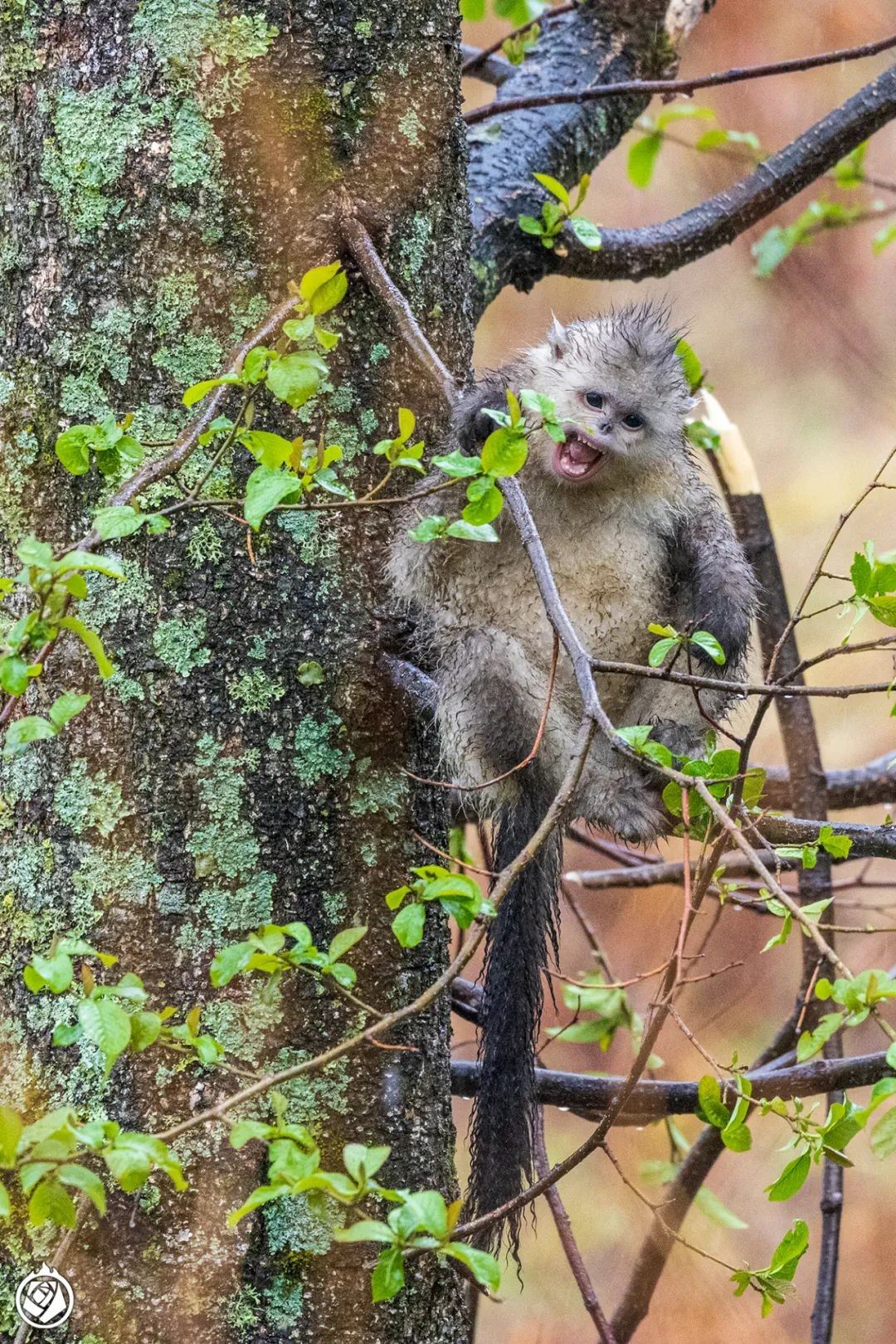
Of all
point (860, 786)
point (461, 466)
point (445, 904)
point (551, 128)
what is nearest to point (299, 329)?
point (461, 466)

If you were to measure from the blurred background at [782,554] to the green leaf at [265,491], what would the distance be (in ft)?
10.6

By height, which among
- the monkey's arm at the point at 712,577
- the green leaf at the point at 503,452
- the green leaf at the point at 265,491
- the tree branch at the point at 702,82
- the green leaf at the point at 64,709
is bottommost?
the green leaf at the point at 64,709

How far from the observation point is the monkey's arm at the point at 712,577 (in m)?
1.93

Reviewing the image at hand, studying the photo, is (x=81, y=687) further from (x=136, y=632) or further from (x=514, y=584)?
(x=514, y=584)

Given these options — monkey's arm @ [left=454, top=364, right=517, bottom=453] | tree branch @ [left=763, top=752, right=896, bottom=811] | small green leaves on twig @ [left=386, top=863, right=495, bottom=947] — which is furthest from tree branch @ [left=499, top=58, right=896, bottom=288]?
small green leaves on twig @ [left=386, top=863, right=495, bottom=947]

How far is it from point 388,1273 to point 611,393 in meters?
1.41

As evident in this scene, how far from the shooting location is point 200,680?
1.43 metres

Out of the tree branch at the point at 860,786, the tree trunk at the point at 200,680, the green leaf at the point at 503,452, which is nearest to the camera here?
the green leaf at the point at 503,452

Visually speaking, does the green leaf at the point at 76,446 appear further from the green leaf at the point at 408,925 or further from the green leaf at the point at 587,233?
the green leaf at the point at 587,233

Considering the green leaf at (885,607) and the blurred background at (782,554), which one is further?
the blurred background at (782,554)

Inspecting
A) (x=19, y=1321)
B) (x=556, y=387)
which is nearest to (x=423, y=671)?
(x=556, y=387)

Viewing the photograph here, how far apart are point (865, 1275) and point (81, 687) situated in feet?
15.4

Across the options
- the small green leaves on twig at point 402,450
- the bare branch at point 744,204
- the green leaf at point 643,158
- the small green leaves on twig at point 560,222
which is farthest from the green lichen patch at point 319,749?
the green leaf at point 643,158

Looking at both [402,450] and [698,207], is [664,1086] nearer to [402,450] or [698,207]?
[402,450]
